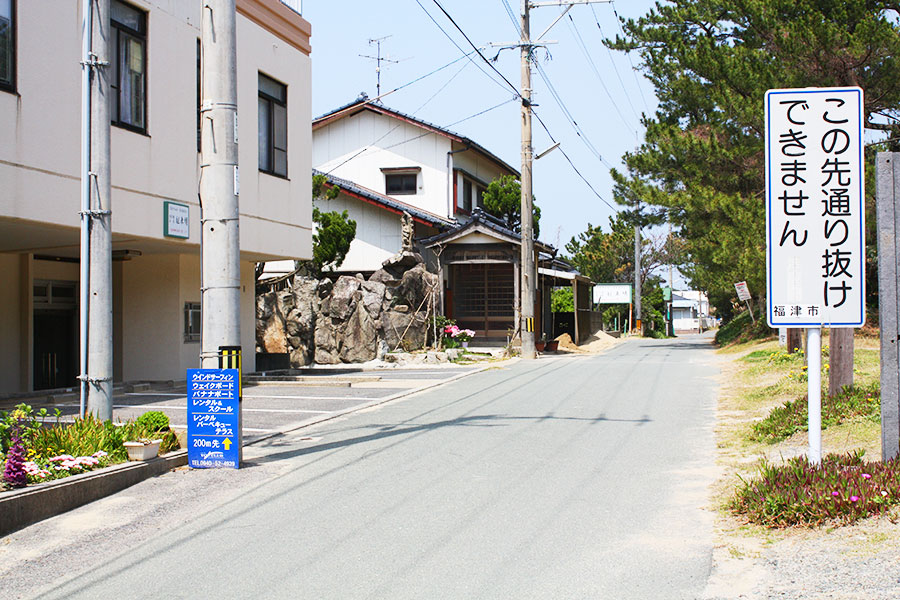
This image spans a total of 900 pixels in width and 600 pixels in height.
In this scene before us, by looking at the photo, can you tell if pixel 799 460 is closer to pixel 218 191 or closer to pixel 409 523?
pixel 409 523

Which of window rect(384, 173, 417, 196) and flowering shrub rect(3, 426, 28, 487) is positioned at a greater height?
window rect(384, 173, 417, 196)

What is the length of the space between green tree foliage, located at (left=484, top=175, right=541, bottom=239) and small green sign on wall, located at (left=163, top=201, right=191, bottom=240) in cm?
2335

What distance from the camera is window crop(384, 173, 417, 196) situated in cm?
3784

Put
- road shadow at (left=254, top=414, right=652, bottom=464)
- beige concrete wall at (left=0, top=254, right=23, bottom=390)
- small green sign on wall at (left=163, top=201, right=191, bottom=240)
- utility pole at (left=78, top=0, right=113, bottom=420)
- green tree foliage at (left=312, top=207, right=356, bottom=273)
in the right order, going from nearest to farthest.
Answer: utility pole at (left=78, top=0, right=113, bottom=420), road shadow at (left=254, top=414, right=652, bottom=464), small green sign on wall at (left=163, top=201, right=191, bottom=240), beige concrete wall at (left=0, top=254, right=23, bottom=390), green tree foliage at (left=312, top=207, right=356, bottom=273)

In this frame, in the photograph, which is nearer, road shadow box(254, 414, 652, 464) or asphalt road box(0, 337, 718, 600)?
asphalt road box(0, 337, 718, 600)

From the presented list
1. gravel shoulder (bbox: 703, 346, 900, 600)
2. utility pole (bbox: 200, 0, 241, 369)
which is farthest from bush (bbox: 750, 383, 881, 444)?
utility pole (bbox: 200, 0, 241, 369)

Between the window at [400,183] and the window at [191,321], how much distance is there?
67.3ft

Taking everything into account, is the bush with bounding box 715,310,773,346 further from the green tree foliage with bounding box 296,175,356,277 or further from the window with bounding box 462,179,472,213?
the green tree foliage with bounding box 296,175,356,277

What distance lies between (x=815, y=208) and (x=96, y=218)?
727 cm

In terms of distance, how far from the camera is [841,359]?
1137 centimetres

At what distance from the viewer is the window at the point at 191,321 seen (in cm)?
1800

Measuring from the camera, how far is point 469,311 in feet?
113

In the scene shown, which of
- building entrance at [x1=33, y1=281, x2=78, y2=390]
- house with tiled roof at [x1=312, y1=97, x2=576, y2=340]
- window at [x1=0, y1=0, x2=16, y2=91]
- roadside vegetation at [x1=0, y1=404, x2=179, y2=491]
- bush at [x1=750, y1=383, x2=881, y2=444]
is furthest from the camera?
house with tiled roof at [x1=312, y1=97, x2=576, y2=340]

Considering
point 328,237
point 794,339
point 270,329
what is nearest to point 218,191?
point 270,329
